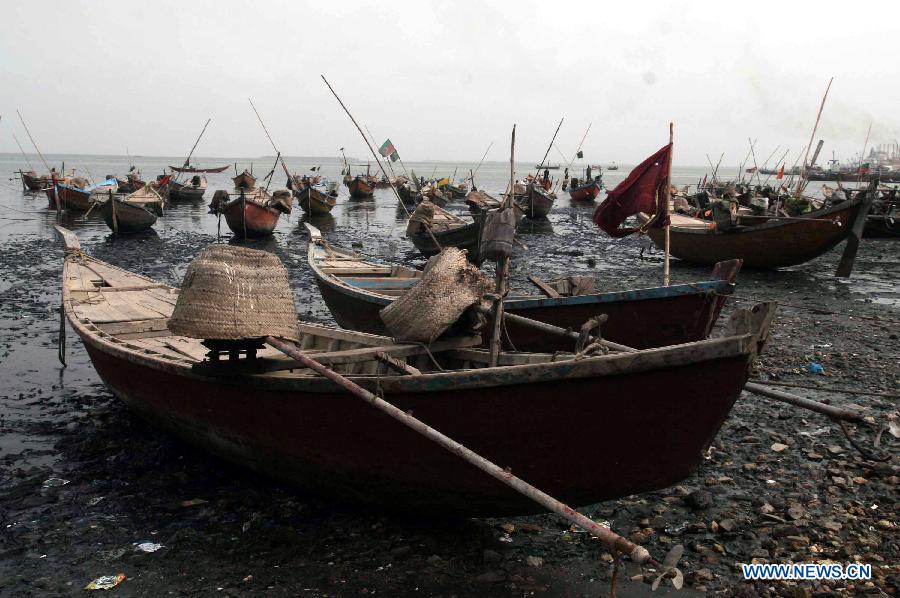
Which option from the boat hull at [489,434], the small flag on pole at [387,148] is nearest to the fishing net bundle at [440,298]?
the boat hull at [489,434]

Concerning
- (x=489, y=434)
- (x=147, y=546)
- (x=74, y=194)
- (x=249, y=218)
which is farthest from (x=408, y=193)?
(x=489, y=434)

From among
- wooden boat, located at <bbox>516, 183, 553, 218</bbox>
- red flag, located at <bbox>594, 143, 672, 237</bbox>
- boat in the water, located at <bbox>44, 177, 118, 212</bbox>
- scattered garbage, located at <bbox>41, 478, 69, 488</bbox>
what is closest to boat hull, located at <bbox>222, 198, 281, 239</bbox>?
boat in the water, located at <bbox>44, 177, 118, 212</bbox>

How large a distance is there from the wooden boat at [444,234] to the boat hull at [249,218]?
7.43m

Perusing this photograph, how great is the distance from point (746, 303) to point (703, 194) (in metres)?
22.6

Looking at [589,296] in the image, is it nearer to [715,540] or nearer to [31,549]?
[715,540]

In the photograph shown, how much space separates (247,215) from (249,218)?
196 millimetres

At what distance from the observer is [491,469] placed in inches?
141

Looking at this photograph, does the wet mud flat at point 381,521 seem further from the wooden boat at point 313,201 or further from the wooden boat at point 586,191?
the wooden boat at point 586,191

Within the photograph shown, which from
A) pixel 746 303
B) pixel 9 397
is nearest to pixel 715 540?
pixel 9 397

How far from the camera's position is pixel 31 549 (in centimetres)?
496

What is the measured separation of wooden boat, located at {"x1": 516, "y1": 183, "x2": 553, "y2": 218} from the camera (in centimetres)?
3123

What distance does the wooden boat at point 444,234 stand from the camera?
58.1ft

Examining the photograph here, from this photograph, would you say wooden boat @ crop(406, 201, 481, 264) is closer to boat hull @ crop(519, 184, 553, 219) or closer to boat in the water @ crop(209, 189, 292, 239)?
boat in the water @ crop(209, 189, 292, 239)

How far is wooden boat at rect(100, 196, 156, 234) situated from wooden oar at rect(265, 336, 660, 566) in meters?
21.9
